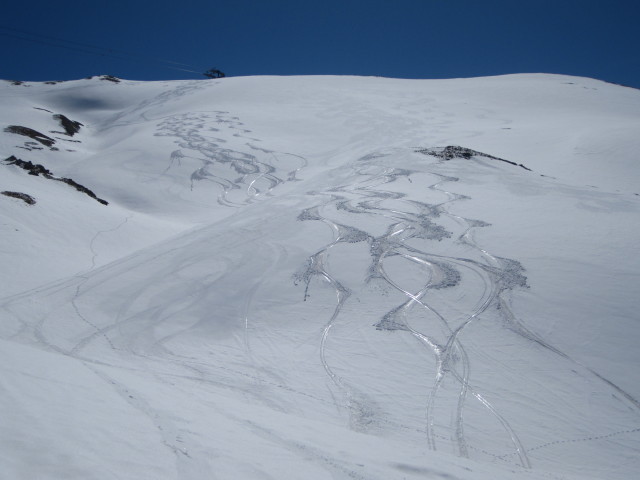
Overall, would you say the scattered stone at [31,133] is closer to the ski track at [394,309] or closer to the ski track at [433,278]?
the ski track at [394,309]

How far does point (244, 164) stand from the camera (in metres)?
21.3

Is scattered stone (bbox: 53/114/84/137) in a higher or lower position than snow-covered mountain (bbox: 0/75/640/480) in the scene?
lower

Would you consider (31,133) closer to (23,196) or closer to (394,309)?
(23,196)

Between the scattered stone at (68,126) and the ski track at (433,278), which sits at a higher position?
the ski track at (433,278)

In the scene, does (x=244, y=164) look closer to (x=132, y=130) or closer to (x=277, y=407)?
(x=132, y=130)

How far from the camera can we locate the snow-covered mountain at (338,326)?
12.6 ft

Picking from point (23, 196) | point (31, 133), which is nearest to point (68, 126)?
point (31, 133)

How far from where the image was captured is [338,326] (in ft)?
24.2

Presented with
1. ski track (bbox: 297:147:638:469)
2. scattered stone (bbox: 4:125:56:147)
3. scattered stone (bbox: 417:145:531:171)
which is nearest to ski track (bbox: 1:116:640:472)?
ski track (bbox: 297:147:638:469)

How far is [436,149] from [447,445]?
47.8 feet

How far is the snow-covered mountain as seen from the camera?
3846mm

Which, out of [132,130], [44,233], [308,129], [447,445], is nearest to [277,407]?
[447,445]

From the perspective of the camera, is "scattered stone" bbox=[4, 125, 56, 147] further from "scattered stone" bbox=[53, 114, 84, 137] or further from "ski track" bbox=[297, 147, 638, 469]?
"ski track" bbox=[297, 147, 638, 469]

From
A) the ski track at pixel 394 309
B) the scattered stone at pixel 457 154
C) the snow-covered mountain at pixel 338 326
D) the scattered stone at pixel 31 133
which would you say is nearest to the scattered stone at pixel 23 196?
the snow-covered mountain at pixel 338 326
